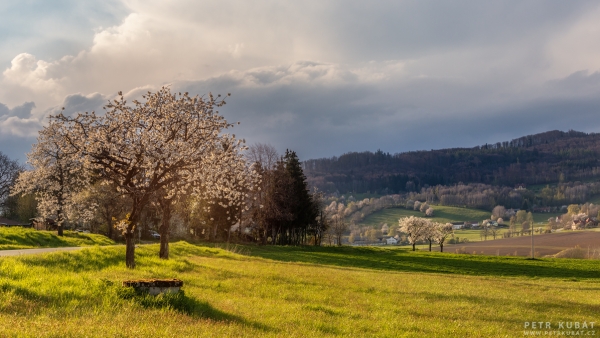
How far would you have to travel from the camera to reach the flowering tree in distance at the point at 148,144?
2295cm

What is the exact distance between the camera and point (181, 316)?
471 inches

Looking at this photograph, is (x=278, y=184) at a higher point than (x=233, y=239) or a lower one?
higher

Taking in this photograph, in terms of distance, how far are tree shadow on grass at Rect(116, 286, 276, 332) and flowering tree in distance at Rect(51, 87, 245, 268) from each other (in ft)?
34.2

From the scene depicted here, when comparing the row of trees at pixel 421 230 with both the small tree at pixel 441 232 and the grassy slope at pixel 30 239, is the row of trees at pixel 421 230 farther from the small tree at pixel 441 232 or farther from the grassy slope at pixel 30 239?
the grassy slope at pixel 30 239

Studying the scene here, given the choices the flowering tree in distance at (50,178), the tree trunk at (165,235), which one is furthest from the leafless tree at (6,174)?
the tree trunk at (165,235)

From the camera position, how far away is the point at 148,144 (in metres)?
23.2

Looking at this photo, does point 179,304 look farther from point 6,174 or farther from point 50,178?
point 6,174

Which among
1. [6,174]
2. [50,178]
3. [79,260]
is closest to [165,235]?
[79,260]

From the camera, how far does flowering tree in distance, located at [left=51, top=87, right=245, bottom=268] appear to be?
22953mm

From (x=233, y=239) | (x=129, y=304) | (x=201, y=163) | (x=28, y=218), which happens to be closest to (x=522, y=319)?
(x=129, y=304)

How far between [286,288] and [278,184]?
57676mm

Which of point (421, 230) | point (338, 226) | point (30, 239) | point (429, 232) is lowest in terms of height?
point (429, 232)

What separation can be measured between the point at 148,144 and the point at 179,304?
39.2 feet

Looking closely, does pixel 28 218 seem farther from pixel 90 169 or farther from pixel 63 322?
pixel 63 322
